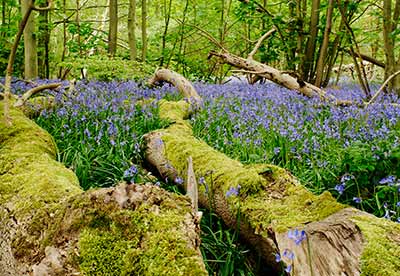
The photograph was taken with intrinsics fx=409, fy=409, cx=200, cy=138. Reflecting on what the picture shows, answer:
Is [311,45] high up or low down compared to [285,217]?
down

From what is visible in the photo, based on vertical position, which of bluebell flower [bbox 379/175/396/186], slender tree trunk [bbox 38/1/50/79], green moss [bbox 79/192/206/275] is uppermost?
green moss [bbox 79/192/206/275]

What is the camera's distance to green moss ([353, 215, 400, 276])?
57.4 inches

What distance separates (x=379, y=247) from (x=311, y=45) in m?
8.12

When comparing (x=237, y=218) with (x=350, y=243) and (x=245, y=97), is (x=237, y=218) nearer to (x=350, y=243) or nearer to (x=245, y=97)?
(x=350, y=243)

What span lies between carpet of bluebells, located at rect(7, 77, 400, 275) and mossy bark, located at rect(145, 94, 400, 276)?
0.14 meters

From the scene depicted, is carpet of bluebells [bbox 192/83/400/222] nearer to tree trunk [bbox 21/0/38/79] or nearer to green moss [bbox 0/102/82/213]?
green moss [bbox 0/102/82/213]

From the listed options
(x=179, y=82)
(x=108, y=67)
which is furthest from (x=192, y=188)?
(x=108, y=67)

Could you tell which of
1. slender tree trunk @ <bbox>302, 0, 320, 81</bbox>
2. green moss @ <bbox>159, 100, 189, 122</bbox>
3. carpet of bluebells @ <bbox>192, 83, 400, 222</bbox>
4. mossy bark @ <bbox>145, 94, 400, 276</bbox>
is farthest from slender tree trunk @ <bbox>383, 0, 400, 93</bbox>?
mossy bark @ <bbox>145, 94, 400, 276</bbox>

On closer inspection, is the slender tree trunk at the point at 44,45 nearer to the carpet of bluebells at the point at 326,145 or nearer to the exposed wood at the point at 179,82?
the exposed wood at the point at 179,82

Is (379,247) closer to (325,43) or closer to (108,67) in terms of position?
(325,43)

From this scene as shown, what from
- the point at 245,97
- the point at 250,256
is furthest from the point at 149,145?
the point at 245,97

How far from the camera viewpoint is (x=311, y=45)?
9.06 metres

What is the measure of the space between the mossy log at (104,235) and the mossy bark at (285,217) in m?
0.46

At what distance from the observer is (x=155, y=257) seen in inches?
56.2
